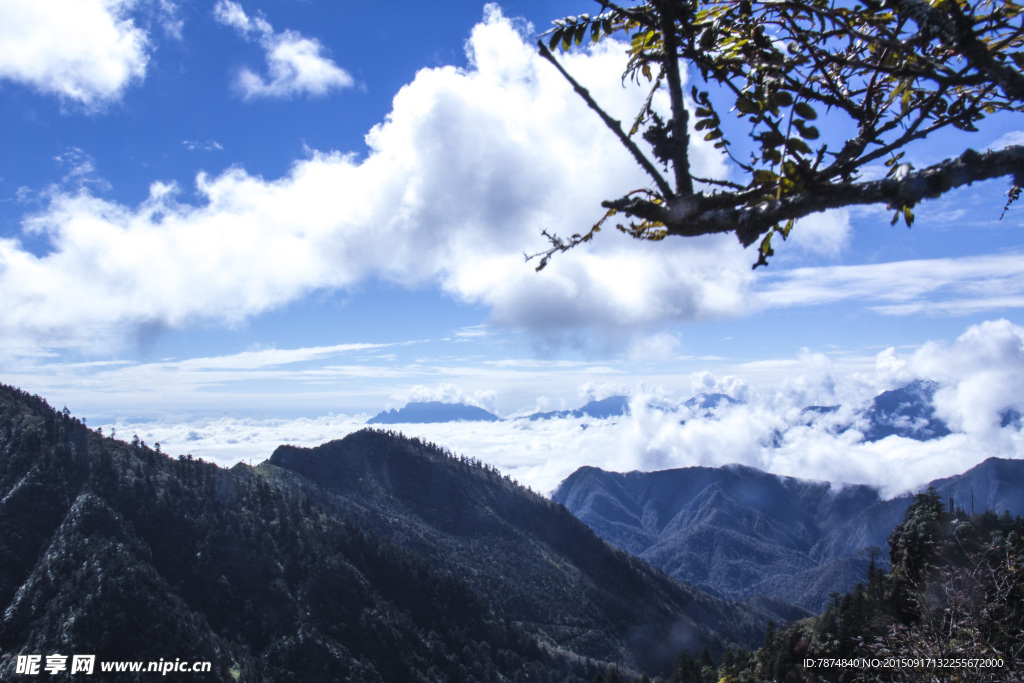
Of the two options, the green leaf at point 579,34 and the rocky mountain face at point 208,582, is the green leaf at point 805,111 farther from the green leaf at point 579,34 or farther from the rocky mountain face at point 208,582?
the rocky mountain face at point 208,582

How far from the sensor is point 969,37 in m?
3.13

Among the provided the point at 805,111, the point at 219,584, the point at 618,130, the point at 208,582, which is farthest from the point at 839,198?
the point at 208,582

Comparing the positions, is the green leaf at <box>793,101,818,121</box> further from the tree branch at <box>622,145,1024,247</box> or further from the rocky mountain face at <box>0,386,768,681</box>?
the rocky mountain face at <box>0,386,768,681</box>

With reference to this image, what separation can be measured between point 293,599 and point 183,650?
3408 cm

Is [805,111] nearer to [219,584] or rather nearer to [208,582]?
[219,584]

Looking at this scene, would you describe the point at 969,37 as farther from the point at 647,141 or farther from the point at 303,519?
the point at 303,519

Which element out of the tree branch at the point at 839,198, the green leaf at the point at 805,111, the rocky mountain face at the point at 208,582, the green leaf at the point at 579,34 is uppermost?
the green leaf at the point at 579,34

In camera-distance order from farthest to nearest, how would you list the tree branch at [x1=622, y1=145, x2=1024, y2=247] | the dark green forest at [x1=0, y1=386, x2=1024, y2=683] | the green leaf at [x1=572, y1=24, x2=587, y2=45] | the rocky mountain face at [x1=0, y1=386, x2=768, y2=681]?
the rocky mountain face at [x1=0, y1=386, x2=768, y2=681], the dark green forest at [x1=0, y1=386, x2=1024, y2=683], the green leaf at [x1=572, y1=24, x2=587, y2=45], the tree branch at [x1=622, y1=145, x2=1024, y2=247]

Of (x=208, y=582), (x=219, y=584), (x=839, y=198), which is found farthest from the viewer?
(x=219, y=584)

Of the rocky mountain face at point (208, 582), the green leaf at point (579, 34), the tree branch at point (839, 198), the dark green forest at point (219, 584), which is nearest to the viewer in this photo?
the tree branch at point (839, 198)

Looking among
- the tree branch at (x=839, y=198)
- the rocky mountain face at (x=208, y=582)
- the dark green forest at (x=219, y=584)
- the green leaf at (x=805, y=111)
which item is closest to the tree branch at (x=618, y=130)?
the tree branch at (x=839, y=198)

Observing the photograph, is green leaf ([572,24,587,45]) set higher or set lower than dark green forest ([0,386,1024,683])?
higher

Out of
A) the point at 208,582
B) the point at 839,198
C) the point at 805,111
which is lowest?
the point at 208,582

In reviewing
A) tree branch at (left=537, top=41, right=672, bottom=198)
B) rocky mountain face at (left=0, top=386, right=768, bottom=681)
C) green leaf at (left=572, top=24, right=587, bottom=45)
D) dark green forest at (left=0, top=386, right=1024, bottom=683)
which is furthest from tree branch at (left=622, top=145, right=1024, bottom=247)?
rocky mountain face at (left=0, top=386, right=768, bottom=681)
